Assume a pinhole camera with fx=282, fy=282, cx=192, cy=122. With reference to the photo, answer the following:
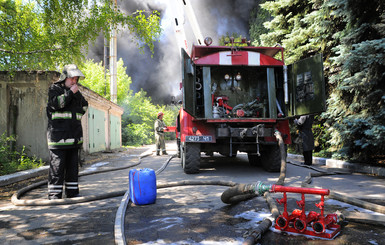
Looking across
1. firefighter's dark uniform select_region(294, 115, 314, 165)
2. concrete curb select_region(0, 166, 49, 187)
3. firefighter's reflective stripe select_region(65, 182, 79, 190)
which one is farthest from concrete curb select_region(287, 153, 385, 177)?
concrete curb select_region(0, 166, 49, 187)

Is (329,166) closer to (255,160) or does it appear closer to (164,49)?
(255,160)

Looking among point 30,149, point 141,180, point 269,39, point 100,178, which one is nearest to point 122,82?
point 269,39

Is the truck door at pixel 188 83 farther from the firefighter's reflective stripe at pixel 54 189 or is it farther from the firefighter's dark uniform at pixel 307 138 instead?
the firefighter's dark uniform at pixel 307 138

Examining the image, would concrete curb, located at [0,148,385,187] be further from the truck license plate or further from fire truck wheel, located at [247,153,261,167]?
the truck license plate

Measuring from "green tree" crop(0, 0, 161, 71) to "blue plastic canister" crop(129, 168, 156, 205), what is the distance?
5.28 metres

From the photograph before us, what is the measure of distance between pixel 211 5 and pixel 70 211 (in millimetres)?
54305

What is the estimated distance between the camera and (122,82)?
36625 mm

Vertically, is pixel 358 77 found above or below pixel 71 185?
above

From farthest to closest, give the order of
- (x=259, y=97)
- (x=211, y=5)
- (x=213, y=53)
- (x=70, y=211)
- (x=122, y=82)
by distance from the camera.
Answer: (x=211, y=5) < (x=122, y=82) < (x=259, y=97) < (x=213, y=53) < (x=70, y=211)

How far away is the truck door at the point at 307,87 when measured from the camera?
625 cm

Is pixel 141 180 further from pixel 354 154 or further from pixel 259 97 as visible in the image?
pixel 354 154

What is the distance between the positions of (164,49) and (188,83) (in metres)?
73.9

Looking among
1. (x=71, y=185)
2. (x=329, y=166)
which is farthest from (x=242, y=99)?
(x=71, y=185)

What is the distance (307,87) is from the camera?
259 inches
